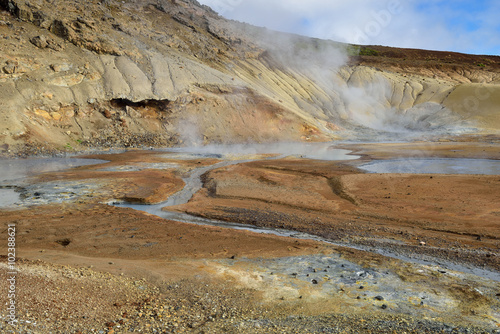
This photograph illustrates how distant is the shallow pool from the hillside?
15227 millimetres

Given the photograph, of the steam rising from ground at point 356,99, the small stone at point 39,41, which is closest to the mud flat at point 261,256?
the small stone at point 39,41

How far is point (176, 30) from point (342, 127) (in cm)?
2388

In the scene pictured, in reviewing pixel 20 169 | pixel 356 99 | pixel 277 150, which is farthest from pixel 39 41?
pixel 356 99

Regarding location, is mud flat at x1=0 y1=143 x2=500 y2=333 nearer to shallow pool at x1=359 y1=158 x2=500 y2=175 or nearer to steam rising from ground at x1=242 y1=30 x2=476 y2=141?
shallow pool at x1=359 y1=158 x2=500 y2=175

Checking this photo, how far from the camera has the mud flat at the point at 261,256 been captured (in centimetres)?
602

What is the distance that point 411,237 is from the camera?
35.0 ft

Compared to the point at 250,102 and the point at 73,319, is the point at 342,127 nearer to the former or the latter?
the point at 250,102

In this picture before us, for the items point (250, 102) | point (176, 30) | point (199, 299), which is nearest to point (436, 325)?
point (199, 299)

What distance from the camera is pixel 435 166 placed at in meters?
22.5

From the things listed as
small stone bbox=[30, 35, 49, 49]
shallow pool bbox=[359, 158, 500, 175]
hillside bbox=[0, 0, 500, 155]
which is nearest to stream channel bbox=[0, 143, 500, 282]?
shallow pool bbox=[359, 158, 500, 175]

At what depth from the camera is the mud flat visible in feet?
19.7

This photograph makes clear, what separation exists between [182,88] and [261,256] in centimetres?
3087

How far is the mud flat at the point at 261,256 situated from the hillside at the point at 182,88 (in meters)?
15.0

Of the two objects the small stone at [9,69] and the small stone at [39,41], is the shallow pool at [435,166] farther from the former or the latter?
the small stone at [39,41]
